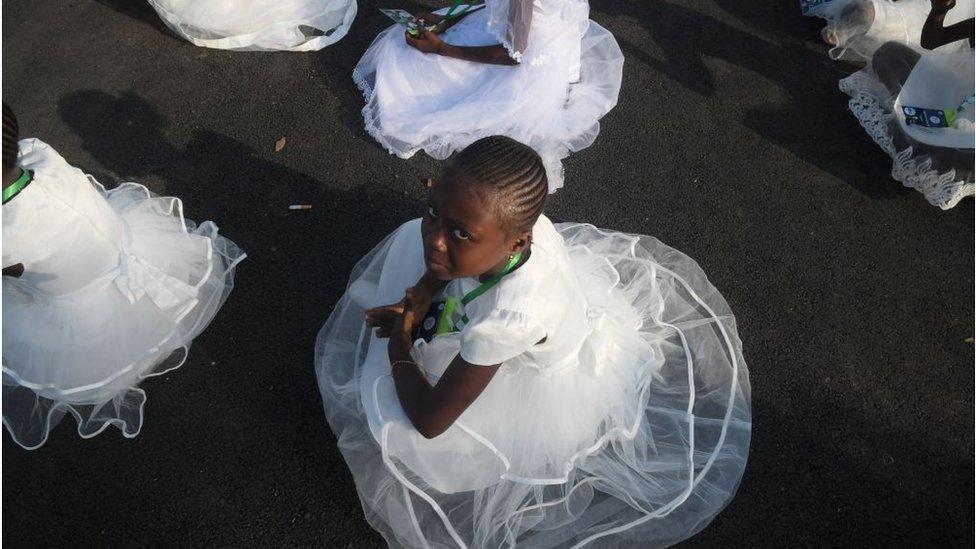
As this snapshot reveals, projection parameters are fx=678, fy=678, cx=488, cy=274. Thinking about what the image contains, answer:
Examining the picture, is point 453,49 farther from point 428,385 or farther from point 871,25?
point 871,25

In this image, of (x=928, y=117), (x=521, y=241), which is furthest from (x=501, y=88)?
(x=928, y=117)

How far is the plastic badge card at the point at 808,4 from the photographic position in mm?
4047

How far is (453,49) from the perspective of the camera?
357 centimetres

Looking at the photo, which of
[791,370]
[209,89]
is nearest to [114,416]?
[209,89]

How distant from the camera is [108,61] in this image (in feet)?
12.7

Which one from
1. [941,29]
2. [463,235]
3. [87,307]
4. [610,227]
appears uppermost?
[463,235]

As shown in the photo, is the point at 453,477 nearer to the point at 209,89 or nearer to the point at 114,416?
the point at 114,416

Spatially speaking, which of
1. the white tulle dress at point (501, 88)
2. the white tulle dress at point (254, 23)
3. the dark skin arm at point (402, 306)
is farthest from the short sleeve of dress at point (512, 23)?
the dark skin arm at point (402, 306)

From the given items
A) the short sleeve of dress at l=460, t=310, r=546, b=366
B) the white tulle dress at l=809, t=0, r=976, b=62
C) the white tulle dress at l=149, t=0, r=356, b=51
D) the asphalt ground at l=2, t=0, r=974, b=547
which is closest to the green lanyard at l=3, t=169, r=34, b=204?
the asphalt ground at l=2, t=0, r=974, b=547

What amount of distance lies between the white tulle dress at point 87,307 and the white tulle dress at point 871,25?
11.9 feet

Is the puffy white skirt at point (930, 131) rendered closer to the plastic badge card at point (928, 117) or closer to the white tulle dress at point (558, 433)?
the plastic badge card at point (928, 117)

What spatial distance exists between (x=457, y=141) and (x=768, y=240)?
1.59 metres

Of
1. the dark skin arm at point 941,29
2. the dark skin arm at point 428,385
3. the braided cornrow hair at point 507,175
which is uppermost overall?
the braided cornrow hair at point 507,175

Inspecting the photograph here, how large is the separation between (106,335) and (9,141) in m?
0.84
